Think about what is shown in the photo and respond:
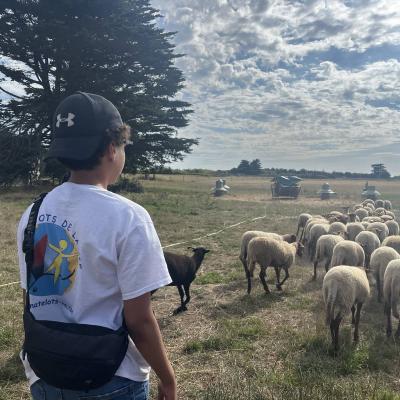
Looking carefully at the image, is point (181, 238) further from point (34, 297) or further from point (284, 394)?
point (34, 297)

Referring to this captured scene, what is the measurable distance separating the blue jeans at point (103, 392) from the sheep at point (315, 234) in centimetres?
1097

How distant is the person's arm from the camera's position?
5.81 ft

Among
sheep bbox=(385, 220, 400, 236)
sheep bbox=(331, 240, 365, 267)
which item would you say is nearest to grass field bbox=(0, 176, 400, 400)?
sheep bbox=(331, 240, 365, 267)

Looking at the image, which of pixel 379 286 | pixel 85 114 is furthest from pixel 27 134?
pixel 85 114

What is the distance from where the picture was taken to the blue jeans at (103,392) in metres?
1.82

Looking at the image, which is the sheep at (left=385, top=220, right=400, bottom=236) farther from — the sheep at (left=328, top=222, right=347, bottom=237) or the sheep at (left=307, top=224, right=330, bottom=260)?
the sheep at (left=307, top=224, right=330, bottom=260)

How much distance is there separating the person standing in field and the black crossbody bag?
0.16 feet

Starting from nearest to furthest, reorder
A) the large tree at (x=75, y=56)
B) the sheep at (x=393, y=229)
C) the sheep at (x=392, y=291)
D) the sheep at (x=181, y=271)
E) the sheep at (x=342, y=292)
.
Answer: the sheep at (x=342, y=292), the sheep at (x=392, y=291), the sheep at (x=181, y=271), the sheep at (x=393, y=229), the large tree at (x=75, y=56)

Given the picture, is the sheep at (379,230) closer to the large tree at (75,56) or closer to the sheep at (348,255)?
the sheep at (348,255)

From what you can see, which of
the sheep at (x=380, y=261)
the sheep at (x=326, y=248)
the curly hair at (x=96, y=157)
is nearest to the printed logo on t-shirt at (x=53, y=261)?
the curly hair at (x=96, y=157)

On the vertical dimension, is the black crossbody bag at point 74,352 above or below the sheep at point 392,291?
above

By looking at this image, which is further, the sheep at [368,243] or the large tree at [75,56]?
the large tree at [75,56]

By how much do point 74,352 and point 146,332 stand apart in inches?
13.2

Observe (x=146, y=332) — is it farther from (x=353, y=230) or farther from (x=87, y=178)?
(x=353, y=230)
